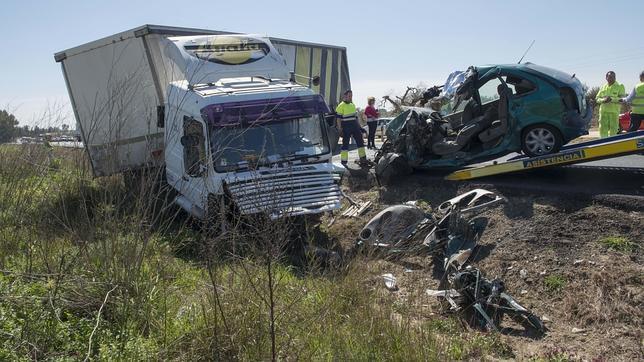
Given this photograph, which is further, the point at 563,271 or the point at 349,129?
the point at 349,129

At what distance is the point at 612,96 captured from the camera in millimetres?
11047

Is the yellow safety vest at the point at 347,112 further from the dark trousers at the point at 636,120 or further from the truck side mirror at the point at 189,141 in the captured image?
the dark trousers at the point at 636,120

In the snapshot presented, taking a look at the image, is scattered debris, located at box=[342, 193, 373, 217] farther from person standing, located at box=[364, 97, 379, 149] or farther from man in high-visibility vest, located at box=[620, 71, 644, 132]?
person standing, located at box=[364, 97, 379, 149]

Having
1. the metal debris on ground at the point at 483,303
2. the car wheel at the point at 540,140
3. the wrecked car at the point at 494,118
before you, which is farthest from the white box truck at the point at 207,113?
the car wheel at the point at 540,140

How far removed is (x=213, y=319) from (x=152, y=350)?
1.57 ft

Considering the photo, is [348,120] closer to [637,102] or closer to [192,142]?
[192,142]

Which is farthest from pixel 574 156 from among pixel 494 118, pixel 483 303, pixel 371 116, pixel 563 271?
pixel 371 116

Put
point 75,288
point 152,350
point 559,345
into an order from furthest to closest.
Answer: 1. point 559,345
2. point 75,288
3. point 152,350

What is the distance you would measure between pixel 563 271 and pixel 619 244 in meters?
0.72

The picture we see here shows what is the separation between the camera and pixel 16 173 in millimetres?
5379

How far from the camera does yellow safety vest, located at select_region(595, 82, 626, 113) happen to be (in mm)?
11039

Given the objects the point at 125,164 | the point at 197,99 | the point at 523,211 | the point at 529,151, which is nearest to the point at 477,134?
the point at 529,151

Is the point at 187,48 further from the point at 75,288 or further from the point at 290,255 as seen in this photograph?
the point at 75,288

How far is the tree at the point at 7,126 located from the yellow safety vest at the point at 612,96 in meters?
10.4
